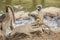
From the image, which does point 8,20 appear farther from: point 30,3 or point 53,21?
point 30,3

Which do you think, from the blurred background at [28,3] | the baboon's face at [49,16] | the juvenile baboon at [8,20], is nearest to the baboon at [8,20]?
the juvenile baboon at [8,20]

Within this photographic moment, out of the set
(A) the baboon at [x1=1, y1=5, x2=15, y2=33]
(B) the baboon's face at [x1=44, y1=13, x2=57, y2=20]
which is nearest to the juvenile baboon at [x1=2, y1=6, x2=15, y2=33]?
(A) the baboon at [x1=1, y1=5, x2=15, y2=33]

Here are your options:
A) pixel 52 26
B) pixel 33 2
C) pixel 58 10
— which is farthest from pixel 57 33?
pixel 33 2

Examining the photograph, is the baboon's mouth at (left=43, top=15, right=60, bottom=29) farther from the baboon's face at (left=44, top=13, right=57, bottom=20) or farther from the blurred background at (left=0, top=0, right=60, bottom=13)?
the blurred background at (left=0, top=0, right=60, bottom=13)

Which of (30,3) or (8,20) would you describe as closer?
(8,20)

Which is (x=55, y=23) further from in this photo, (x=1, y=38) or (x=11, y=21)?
(x=1, y=38)

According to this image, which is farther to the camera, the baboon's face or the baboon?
the baboon's face

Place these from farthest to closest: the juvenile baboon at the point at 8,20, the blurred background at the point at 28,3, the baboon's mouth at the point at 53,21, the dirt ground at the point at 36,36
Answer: the blurred background at the point at 28,3 < the baboon's mouth at the point at 53,21 < the juvenile baboon at the point at 8,20 < the dirt ground at the point at 36,36

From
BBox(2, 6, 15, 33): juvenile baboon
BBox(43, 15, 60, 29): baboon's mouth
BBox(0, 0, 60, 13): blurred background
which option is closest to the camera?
BBox(2, 6, 15, 33): juvenile baboon

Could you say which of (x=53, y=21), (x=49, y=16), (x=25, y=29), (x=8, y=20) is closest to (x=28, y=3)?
(x=49, y=16)

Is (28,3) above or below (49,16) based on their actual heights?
above

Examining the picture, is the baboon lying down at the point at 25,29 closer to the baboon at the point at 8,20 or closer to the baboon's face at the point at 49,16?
the baboon at the point at 8,20

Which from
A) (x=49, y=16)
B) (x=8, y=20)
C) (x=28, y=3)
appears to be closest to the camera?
(x=8, y=20)

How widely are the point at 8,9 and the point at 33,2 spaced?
4.32 feet
